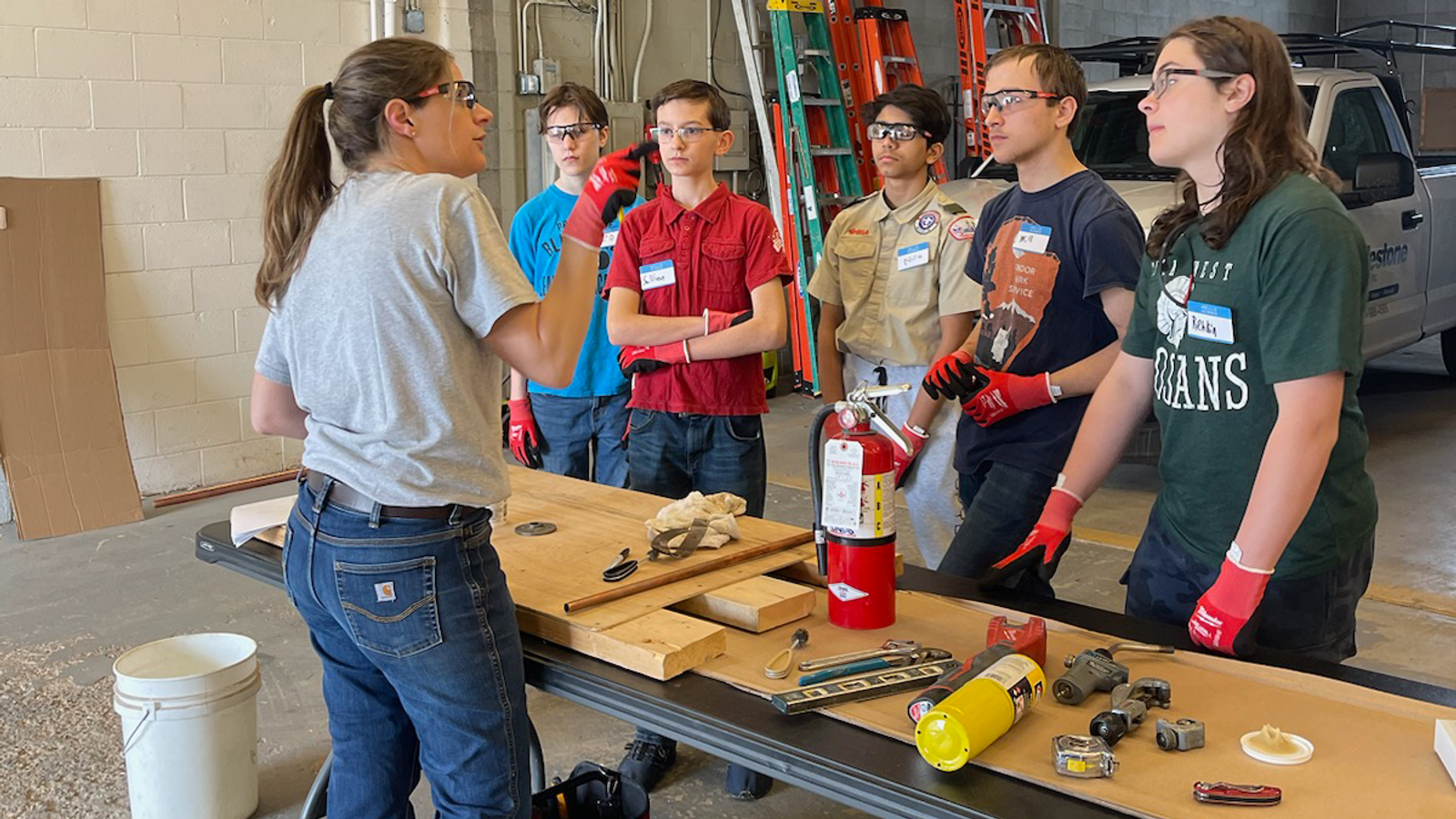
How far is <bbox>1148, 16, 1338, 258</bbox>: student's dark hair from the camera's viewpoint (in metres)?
1.77

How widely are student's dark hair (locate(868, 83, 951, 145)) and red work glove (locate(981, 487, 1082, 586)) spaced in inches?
59.0

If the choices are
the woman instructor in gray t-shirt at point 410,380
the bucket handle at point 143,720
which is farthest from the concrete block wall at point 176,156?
the woman instructor in gray t-shirt at point 410,380

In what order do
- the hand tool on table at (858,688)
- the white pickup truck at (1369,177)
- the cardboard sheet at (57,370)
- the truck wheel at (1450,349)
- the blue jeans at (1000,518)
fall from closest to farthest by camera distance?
the hand tool on table at (858,688) < the blue jeans at (1000,518) < the cardboard sheet at (57,370) < the white pickup truck at (1369,177) < the truck wheel at (1450,349)

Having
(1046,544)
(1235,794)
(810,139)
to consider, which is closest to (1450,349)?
(810,139)

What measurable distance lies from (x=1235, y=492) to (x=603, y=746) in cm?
188

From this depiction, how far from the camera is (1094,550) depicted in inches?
190

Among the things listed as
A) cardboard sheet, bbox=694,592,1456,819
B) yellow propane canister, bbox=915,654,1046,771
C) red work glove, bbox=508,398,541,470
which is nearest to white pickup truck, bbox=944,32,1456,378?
red work glove, bbox=508,398,541,470

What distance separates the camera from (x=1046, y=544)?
204 centimetres

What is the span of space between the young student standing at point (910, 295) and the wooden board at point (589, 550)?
95 centimetres

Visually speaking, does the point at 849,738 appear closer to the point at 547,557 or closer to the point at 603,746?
the point at 547,557

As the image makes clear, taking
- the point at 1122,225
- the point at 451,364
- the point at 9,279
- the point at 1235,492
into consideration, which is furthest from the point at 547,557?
the point at 9,279

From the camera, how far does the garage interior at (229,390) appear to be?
3295mm

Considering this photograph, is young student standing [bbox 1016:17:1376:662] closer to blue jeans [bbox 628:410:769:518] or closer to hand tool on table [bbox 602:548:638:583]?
hand tool on table [bbox 602:548:638:583]

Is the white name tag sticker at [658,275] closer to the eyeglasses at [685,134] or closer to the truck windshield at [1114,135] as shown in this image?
the eyeglasses at [685,134]
